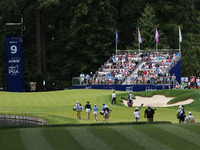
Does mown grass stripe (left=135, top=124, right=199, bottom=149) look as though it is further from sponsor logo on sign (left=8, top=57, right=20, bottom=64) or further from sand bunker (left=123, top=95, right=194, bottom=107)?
sponsor logo on sign (left=8, top=57, right=20, bottom=64)

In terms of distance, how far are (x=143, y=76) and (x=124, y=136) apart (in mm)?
40107

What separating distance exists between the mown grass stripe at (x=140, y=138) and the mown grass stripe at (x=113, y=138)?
0.90 ft

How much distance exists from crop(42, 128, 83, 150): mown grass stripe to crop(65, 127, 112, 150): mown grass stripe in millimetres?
247

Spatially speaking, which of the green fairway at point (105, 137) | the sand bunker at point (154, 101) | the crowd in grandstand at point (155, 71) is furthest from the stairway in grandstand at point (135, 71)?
the green fairway at point (105, 137)

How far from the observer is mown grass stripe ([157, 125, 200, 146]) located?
23533 mm

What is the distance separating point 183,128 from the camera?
2666 cm

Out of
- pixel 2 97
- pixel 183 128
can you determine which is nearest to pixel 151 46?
pixel 2 97

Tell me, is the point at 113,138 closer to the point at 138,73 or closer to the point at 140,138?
the point at 140,138

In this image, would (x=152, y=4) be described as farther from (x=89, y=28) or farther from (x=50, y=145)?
(x=50, y=145)

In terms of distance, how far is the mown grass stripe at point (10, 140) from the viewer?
2202 centimetres

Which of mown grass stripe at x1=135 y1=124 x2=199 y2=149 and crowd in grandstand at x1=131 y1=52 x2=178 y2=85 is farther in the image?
crowd in grandstand at x1=131 y1=52 x2=178 y2=85

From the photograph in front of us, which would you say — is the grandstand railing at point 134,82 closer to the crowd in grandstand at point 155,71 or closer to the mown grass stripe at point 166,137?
the crowd in grandstand at point 155,71

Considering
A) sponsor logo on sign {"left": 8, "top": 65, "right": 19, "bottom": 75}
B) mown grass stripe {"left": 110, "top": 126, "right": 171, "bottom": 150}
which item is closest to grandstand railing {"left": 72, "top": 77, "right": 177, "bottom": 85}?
sponsor logo on sign {"left": 8, "top": 65, "right": 19, "bottom": 75}

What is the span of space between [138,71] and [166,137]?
138ft
